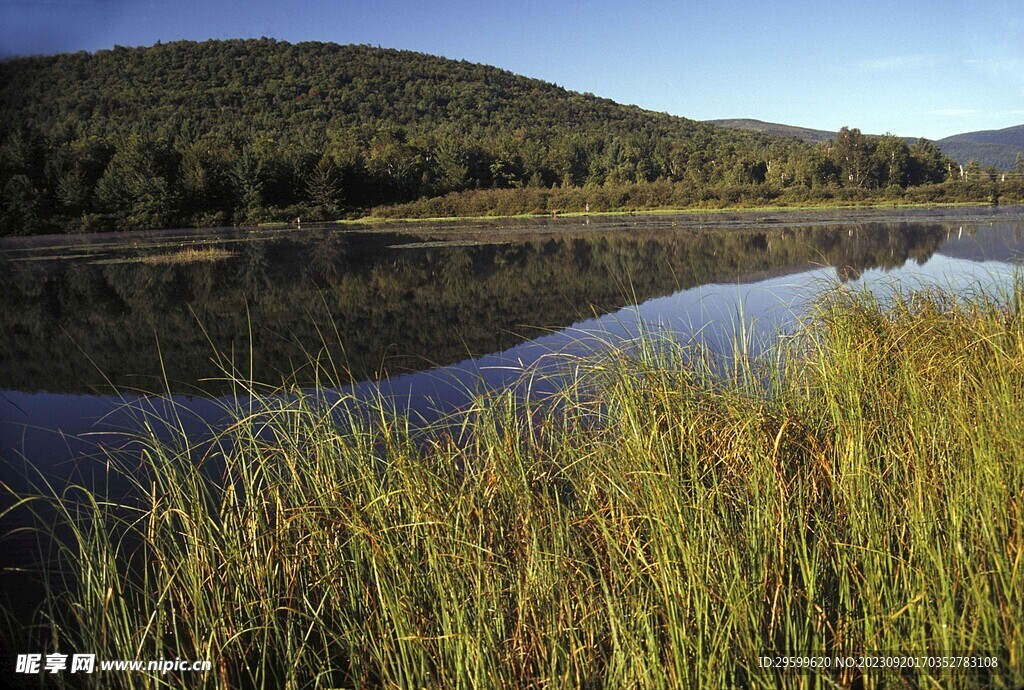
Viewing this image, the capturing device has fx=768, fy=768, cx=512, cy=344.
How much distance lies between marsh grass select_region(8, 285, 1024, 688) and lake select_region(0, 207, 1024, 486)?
2.02 ft

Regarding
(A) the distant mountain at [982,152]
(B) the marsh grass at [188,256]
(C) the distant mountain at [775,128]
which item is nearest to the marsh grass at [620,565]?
(B) the marsh grass at [188,256]

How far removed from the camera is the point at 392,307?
11711mm

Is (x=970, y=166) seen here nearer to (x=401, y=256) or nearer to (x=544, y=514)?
(x=401, y=256)

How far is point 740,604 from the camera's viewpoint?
1996mm

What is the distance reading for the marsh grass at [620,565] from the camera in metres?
2.04

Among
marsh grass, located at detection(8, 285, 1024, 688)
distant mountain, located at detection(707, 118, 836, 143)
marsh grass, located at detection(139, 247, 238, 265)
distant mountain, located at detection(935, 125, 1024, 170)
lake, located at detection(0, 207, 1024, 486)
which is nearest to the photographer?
marsh grass, located at detection(8, 285, 1024, 688)

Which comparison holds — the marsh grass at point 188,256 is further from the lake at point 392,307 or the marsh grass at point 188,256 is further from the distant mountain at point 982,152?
the distant mountain at point 982,152

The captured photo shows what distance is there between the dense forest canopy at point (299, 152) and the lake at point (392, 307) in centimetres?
736

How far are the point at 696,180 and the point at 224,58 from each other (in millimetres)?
48600

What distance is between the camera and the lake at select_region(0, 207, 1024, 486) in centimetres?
618

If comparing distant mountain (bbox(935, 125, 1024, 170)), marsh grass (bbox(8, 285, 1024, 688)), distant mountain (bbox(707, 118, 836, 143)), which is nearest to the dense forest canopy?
distant mountain (bbox(935, 125, 1024, 170))

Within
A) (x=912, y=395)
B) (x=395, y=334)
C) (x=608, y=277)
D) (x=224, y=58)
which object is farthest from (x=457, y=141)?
(x=912, y=395)

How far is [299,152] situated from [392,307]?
39280 mm

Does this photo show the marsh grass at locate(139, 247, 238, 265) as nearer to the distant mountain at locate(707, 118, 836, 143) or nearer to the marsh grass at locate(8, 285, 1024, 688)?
the marsh grass at locate(8, 285, 1024, 688)
